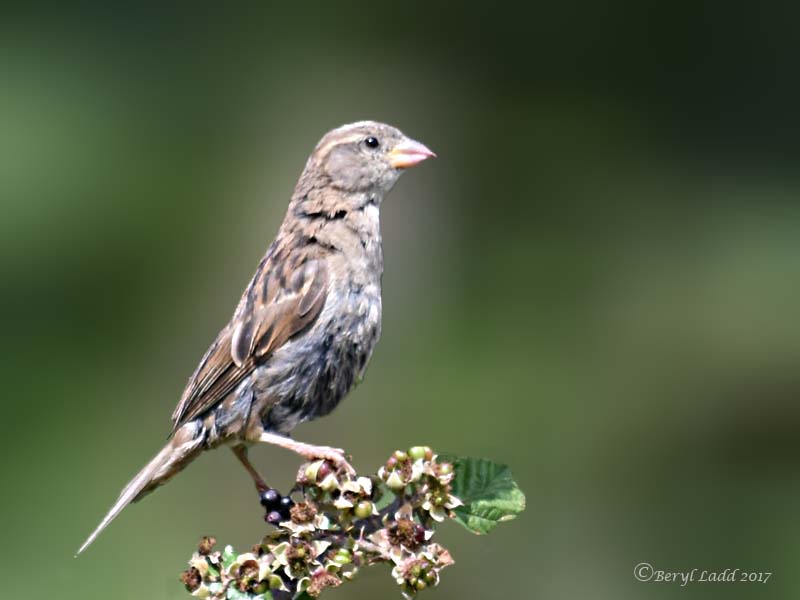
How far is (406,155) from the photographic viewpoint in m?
3.02

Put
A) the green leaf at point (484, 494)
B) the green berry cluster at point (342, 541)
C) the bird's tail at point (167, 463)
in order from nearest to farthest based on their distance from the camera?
the green berry cluster at point (342, 541) → the green leaf at point (484, 494) → the bird's tail at point (167, 463)

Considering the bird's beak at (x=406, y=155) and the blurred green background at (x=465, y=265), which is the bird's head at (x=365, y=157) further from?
the blurred green background at (x=465, y=265)

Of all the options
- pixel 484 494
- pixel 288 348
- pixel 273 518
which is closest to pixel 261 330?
pixel 288 348

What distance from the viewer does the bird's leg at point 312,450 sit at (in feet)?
7.13

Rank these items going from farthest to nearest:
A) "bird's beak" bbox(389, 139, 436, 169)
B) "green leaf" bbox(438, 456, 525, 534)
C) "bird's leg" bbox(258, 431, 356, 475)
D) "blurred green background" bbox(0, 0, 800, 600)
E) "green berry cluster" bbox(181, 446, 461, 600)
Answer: "blurred green background" bbox(0, 0, 800, 600), "bird's beak" bbox(389, 139, 436, 169), "bird's leg" bbox(258, 431, 356, 475), "green leaf" bbox(438, 456, 525, 534), "green berry cluster" bbox(181, 446, 461, 600)

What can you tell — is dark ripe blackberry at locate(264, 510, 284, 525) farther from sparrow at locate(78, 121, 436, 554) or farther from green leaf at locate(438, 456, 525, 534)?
sparrow at locate(78, 121, 436, 554)

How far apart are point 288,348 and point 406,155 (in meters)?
0.64

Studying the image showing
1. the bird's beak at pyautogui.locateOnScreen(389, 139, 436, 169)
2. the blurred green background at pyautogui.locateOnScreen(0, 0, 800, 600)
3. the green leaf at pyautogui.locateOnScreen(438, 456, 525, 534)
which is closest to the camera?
the green leaf at pyautogui.locateOnScreen(438, 456, 525, 534)

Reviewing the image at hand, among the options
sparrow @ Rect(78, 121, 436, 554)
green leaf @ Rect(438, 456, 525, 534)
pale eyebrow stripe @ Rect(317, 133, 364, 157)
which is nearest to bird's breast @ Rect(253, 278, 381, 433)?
sparrow @ Rect(78, 121, 436, 554)

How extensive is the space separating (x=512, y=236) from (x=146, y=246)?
2.55 metres

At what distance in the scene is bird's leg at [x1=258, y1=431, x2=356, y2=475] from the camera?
2172mm

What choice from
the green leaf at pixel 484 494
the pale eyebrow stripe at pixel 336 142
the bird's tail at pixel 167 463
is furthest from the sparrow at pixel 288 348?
the green leaf at pixel 484 494

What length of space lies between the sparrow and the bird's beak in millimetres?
229

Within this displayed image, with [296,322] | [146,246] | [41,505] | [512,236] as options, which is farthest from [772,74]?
[296,322]
